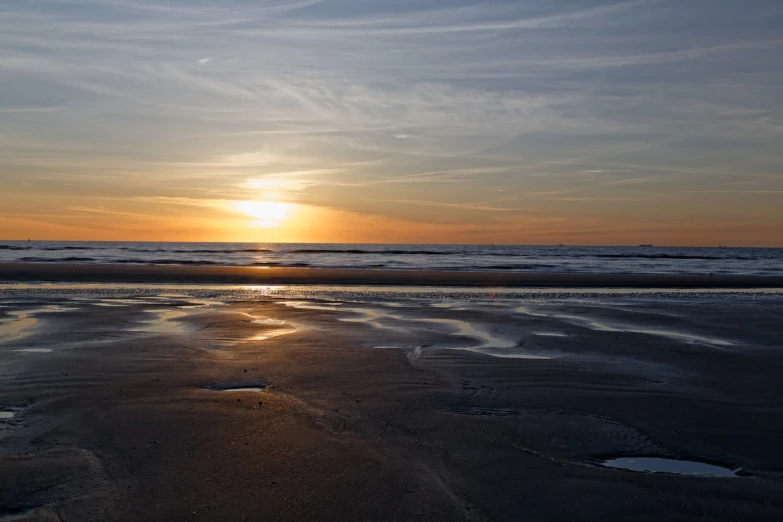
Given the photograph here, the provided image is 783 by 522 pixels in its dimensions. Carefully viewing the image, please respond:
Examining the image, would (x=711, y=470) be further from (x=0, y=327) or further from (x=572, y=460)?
(x=0, y=327)

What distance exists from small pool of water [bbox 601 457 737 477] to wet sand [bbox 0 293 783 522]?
0.31ft

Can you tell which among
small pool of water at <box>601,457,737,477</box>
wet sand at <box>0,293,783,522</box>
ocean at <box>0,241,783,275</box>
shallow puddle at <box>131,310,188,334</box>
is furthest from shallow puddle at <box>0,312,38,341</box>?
ocean at <box>0,241,783,275</box>

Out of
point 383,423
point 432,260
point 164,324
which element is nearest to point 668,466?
point 383,423

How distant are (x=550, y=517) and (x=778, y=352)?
1014cm

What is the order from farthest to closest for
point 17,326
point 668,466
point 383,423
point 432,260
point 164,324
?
point 432,260 < point 164,324 < point 17,326 < point 383,423 < point 668,466

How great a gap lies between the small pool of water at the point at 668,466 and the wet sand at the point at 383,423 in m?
0.09

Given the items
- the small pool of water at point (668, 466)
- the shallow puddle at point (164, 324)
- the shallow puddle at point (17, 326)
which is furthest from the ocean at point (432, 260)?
the small pool of water at point (668, 466)

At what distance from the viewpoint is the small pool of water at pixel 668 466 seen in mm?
6234

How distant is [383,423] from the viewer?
768 centimetres

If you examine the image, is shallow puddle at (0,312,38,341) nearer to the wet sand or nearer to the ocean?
the wet sand

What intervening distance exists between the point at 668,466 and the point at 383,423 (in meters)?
3.21

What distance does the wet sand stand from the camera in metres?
5.45

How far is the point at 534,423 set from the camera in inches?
306

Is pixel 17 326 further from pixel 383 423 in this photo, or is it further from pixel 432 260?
pixel 432 260
